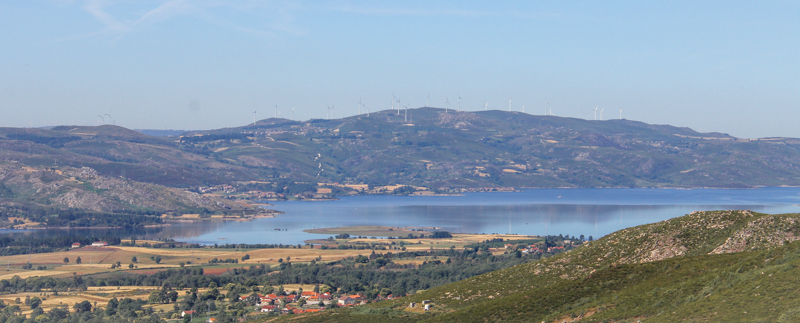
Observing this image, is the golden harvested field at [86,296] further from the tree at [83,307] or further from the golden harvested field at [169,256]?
the golden harvested field at [169,256]

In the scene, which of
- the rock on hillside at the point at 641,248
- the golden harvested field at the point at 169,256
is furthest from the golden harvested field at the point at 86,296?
the rock on hillside at the point at 641,248

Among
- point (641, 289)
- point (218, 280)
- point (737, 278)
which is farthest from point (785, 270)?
point (218, 280)

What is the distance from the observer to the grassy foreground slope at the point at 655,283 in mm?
28875

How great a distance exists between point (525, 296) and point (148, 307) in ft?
225

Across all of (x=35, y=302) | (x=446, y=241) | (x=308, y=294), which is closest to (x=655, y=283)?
(x=308, y=294)

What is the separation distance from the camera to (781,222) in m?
47.9

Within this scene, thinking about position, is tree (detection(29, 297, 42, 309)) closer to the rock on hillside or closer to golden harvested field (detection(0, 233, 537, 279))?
golden harvested field (detection(0, 233, 537, 279))

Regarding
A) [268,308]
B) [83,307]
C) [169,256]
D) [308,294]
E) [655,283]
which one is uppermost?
[655,283]

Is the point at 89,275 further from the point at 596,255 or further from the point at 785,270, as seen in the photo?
the point at 785,270

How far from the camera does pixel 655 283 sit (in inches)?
1451

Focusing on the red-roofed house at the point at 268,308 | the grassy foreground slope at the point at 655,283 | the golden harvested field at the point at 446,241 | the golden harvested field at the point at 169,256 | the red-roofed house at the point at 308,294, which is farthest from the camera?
the golden harvested field at the point at 446,241

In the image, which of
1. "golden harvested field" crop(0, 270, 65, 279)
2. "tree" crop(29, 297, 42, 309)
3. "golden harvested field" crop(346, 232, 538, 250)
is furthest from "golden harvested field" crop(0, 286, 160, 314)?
"golden harvested field" crop(346, 232, 538, 250)

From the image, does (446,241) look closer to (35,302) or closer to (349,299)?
(349,299)

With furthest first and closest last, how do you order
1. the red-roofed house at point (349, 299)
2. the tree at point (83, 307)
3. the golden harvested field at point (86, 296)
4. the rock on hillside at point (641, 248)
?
1. the golden harvested field at point (86, 296)
2. the tree at point (83, 307)
3. the red-roofed house at point (349, 299)
4. the rock on hillside at point (641, 248)
